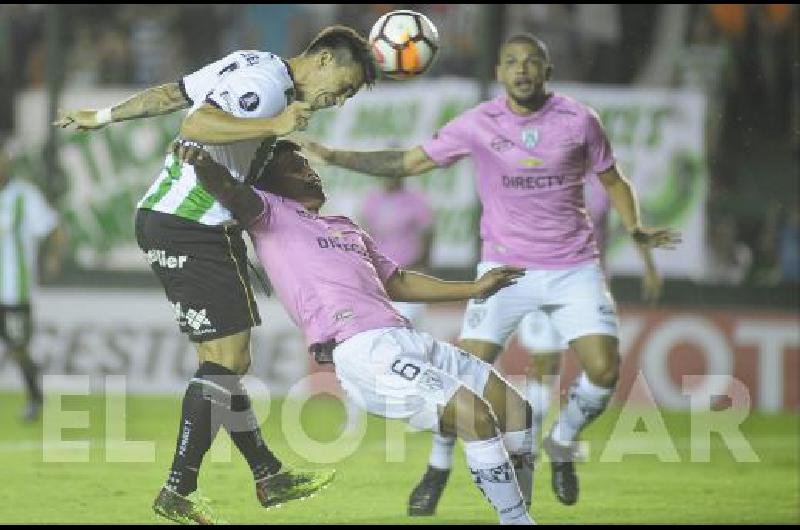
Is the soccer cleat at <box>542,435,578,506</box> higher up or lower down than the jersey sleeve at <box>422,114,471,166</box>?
lower down

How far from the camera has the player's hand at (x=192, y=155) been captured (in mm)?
7320

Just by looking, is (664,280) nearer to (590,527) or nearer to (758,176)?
(758,176)

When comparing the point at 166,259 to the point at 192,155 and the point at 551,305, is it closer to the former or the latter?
the point at 192,155

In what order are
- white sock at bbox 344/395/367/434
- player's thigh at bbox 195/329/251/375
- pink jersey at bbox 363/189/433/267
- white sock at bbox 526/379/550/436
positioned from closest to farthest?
player's thigh at bbox 195/329/251/375, white sock at bbox 526/379/550/436, white sock at bbox 344/395/367/434, pink jersey at bbox 363/189/433/267

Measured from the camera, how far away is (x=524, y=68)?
31.8ft

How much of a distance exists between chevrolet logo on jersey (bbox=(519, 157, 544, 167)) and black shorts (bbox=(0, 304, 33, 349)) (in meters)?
6.17

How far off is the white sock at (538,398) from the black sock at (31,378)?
4.25 m

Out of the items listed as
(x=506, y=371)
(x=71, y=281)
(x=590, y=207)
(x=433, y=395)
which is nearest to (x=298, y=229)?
(x=433, y=395)

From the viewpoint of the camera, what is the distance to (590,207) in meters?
12.6

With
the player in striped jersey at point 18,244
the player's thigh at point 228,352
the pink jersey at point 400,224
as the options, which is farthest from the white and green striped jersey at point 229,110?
the player in striped jersey at point 18,244

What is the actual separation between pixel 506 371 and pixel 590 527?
6.71 metres

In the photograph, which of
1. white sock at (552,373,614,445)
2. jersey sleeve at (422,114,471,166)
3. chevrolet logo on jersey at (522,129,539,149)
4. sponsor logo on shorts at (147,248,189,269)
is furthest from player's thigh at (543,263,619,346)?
sponsor logo on shorts at (147,248,189,269)

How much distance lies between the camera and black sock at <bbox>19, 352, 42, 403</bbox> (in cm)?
1403

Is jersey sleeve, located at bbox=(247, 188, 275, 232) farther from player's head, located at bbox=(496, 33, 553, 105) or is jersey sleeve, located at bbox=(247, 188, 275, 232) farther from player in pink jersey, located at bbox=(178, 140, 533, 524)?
player's head, located at bbox=(496, 33, 553, 105)
